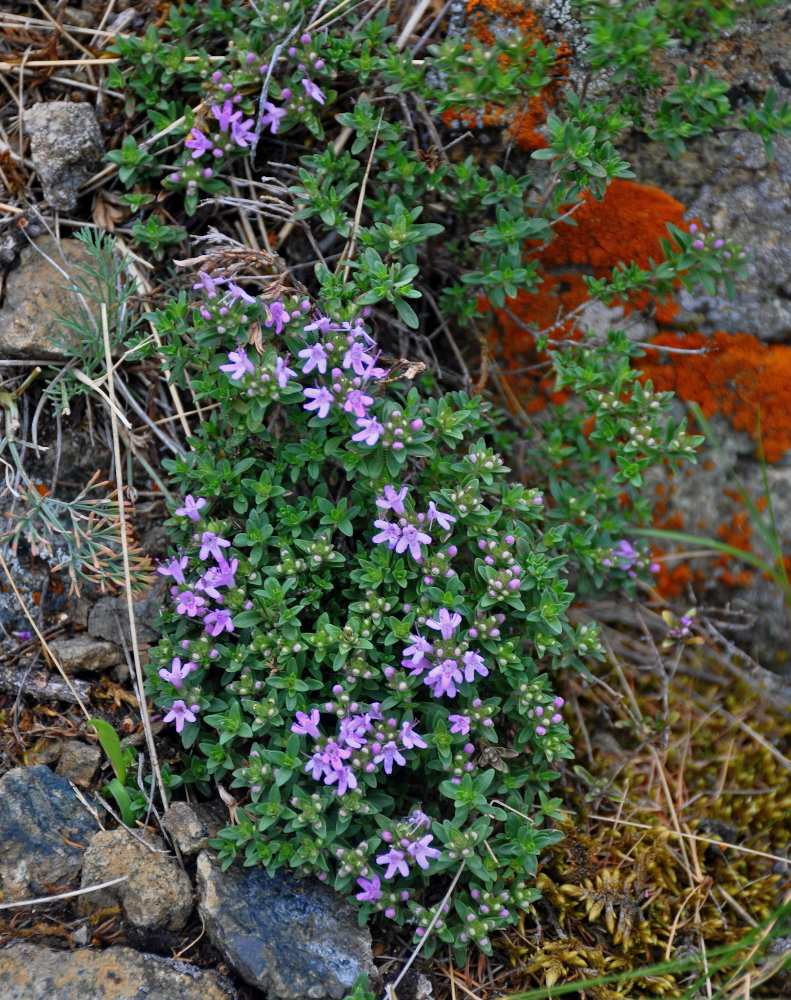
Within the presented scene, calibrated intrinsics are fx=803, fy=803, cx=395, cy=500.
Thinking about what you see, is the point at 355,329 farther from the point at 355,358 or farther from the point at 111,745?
the point at 111,745

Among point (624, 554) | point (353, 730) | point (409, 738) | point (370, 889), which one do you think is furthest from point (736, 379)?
point (370, 889)

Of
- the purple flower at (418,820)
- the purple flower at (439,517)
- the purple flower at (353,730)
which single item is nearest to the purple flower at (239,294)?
the purple flower at (439,517)

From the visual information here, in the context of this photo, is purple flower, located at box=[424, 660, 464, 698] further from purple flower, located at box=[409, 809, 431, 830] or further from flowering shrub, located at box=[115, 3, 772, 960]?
purple flower, located at box=[409, 809, 431, 830]

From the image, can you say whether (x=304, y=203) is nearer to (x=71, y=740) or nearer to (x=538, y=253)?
(x=538, y=253)

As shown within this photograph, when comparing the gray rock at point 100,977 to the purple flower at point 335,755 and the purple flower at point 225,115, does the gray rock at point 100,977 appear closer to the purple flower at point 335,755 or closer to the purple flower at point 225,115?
the purple flower at point 335,755

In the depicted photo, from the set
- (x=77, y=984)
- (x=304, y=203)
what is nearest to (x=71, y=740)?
(x=77, y=984)

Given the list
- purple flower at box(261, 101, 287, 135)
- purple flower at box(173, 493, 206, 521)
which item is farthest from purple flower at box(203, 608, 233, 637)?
purple flower at box(261, 101, 287, 135)
